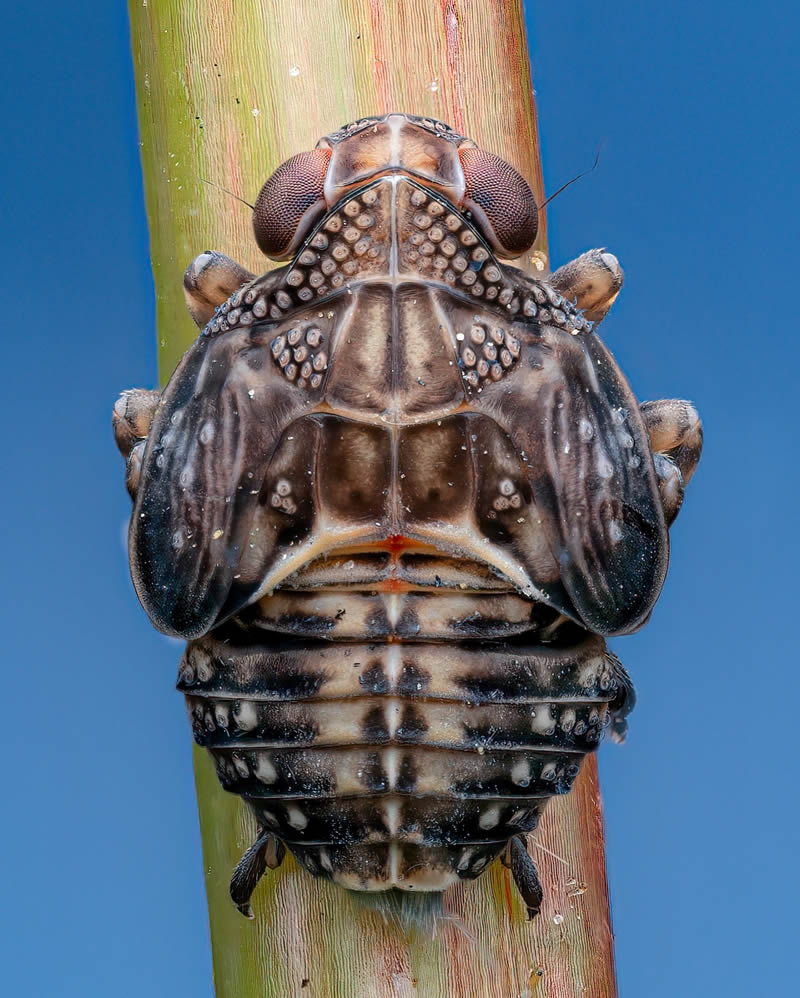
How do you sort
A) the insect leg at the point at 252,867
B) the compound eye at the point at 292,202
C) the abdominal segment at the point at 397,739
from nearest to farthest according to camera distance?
the abdominal segment at the point at 397,739 → the compound eye at the point at 292,202 → the insect leg at the point at 252,867

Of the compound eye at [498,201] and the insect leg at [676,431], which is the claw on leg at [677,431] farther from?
the compound eye at [498,201]

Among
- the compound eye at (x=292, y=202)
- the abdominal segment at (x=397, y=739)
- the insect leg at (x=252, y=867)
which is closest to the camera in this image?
the abdominal segment at (x=397, y=739)

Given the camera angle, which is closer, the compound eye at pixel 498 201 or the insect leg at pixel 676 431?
the compound eye at pixel 498 201

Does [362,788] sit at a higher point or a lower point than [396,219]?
lower

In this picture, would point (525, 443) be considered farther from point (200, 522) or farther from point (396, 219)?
point (200, 522)

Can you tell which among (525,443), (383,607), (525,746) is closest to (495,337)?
(525,443)

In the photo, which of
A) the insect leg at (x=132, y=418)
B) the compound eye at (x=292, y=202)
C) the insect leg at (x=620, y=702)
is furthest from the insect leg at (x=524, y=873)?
the compound eye at (x=292, y=202)

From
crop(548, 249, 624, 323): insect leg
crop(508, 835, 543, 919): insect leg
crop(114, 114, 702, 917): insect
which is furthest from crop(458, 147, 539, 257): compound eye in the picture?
crop(508, 835, 543, 919): insect leg
